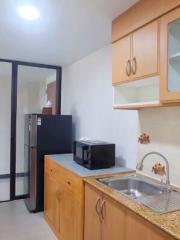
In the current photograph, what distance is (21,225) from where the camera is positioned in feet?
9.93

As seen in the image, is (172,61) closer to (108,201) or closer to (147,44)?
(147,44)

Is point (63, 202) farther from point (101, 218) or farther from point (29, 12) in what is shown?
point (29, 12)

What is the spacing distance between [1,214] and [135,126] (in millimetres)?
2370

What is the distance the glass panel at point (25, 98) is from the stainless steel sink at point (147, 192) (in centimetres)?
217

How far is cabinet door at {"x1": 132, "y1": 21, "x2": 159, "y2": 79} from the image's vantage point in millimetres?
1653

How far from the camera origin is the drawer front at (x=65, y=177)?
2160mm

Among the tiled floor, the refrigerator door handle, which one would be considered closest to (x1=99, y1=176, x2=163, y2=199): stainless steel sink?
the tiled floor

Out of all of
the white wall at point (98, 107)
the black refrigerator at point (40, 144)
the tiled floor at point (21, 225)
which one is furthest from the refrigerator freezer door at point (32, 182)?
the white wall at point (98, 107)

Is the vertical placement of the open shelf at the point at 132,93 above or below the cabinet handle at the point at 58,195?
above

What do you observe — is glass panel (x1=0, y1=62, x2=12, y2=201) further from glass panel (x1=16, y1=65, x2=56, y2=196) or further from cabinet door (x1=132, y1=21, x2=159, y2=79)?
cabinet door (x1=132, y1=21, x2=159, y2=79)

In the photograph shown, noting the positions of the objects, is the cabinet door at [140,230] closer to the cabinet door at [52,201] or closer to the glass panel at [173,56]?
the glass panel at [173,56]

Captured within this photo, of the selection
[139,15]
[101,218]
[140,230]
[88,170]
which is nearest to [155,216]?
[140,230]

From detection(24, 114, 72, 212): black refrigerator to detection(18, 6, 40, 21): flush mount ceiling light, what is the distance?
146cm

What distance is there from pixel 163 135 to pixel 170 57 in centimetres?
72
